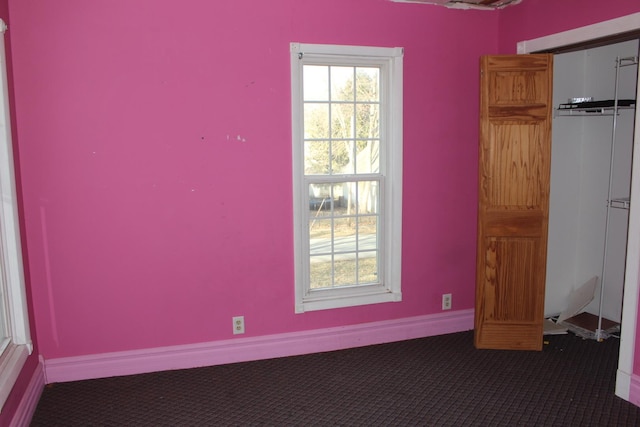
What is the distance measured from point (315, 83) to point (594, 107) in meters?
2.08

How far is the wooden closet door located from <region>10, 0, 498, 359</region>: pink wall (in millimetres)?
415

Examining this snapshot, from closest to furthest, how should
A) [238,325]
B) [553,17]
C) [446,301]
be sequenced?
[553,17] → [238,325] → [446,301]

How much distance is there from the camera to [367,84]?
3689 mm

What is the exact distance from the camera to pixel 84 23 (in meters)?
3.04

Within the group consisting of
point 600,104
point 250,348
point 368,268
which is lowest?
point 250,348

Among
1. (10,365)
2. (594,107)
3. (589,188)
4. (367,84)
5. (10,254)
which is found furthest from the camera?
(589,188)

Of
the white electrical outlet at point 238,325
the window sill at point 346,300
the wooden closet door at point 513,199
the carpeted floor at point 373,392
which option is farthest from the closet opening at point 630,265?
the white electrical outlet at point 238,325

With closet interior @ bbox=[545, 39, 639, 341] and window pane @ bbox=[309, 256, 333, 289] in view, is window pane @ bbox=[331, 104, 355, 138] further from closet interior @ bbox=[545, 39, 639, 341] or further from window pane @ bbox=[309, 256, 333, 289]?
closet interior @ bbox=[545, 39, 639, 341]

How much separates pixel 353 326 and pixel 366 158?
4.10 feet

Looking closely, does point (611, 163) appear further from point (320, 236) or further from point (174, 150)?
point (174, 150)

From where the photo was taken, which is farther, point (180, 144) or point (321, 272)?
point (321, 272)

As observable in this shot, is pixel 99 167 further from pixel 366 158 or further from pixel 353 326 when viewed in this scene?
pixel 353 326

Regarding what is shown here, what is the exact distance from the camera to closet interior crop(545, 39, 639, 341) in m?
4.03

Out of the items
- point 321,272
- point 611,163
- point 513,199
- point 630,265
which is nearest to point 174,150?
point 321,272
